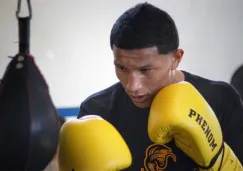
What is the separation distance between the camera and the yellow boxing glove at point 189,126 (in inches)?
39.1

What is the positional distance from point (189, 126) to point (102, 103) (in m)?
0.46

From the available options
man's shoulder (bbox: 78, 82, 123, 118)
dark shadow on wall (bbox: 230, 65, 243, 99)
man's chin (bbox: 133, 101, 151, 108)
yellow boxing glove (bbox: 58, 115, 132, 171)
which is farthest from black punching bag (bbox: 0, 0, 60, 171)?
dark shadow on wall (bbox: 230, 65, 243, 99)

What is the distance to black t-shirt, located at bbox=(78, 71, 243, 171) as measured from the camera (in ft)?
3.99

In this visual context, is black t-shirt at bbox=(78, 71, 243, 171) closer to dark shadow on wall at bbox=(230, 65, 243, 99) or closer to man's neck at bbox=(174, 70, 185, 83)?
man's neck at bbox=(174, 70, 185, 83)

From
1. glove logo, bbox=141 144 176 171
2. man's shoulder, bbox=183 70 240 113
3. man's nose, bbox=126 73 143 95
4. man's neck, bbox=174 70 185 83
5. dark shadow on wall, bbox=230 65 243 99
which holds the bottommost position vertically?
dark shadow on wall, bbox=230 65 243 99

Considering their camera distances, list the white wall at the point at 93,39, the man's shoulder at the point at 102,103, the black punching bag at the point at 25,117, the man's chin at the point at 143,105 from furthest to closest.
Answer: the white wall at the point at 93,39 → the man's shoulder at the point at 102,103 → the man's chin at the point at 143,105 → the black punching bag at the point at 25,117

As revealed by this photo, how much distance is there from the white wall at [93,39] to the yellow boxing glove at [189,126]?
1534 millimetres

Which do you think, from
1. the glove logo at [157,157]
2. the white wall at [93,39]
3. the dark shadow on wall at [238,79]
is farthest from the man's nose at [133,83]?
the dark shadow on wall at [238,79]

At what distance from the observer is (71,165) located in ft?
3.11

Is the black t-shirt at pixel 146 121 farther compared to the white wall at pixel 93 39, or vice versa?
the white wall at pixel 93 39

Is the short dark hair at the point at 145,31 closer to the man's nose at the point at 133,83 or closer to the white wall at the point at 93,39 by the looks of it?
the man's nose at the point at 133,83

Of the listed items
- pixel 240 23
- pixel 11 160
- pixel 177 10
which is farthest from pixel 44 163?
pixel 240 23

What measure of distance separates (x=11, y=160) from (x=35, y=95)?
0.41 ft

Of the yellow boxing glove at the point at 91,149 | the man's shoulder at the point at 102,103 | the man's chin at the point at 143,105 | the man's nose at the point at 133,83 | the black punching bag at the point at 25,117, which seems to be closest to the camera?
the black punching bag at the point at 25,117
